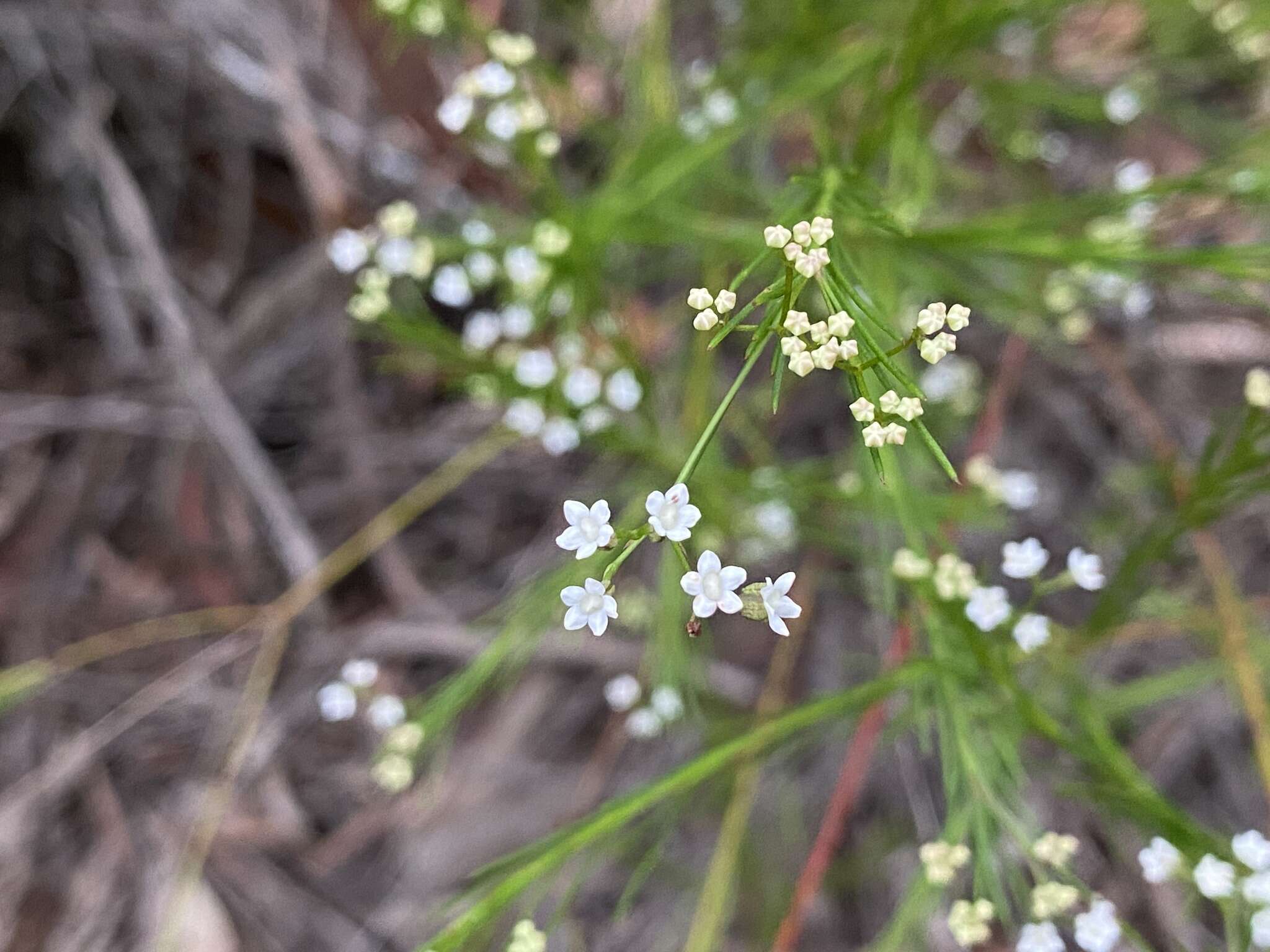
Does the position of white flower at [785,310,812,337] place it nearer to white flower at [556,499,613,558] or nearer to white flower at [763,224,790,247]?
white flower at [763,224,790,247]

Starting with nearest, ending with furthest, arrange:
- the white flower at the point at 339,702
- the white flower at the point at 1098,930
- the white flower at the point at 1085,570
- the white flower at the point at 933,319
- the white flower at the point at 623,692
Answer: the white flower at the point at 933,319, the white flower at the point at 1098,930, the white flower at the point at 1085,570, the white flower at the point at 339,702, the white flower at the point at 623,692

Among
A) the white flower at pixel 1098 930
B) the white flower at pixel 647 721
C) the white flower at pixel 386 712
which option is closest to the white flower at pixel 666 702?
the white flower at pixel 647 721

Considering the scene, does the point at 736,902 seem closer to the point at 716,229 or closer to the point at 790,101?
the point at 716,229

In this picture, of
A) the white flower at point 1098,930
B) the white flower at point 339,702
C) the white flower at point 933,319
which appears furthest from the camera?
the white flower at point 339,702

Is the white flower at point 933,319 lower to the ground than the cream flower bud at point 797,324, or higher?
lower

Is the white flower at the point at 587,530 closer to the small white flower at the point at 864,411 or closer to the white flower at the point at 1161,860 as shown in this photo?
the small white flower at the point at 864,411

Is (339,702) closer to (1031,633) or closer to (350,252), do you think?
(350,252)

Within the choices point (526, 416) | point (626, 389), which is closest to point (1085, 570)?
point (626, 389)
